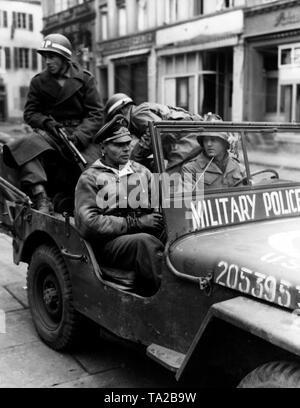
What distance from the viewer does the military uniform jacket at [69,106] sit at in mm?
4926

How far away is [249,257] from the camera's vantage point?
2.54 meters

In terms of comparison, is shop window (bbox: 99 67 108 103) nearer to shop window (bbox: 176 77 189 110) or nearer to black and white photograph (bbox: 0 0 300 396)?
shop window (bbox: 176 77 189 110)

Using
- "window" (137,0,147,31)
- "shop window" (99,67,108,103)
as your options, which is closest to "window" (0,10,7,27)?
"shop window" (99,67,108,103)

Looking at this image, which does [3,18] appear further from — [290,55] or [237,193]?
[237,193]

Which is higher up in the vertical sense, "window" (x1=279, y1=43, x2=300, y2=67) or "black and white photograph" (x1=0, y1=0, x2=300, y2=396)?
"window" (x1=279, y1=43, x2=300, y2=67)

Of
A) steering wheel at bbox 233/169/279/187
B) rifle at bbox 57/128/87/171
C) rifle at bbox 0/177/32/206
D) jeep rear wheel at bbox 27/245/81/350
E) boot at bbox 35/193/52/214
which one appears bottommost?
jeep rear wheel at bbox 27/245/81/350

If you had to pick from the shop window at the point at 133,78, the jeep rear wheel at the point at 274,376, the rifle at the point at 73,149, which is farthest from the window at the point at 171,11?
the jeep rear wheel at the point at 274,376

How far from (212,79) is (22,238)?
17087 mm

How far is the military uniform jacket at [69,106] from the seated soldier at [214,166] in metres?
1.99

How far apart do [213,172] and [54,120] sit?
2300 millimetres

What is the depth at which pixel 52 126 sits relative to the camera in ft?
15.9

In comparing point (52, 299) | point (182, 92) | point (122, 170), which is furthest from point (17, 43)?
point (122, 170)

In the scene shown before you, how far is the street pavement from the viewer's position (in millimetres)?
3359

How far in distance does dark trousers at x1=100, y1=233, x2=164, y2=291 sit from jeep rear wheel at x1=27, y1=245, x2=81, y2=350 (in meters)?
0.51
